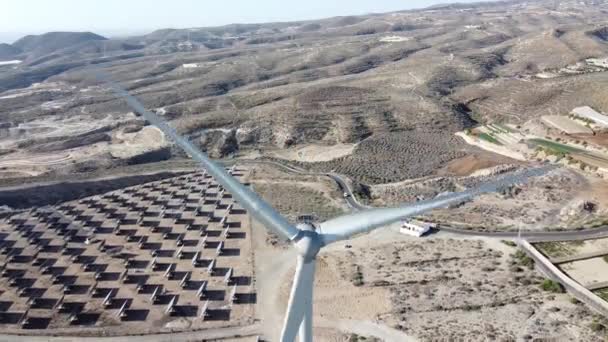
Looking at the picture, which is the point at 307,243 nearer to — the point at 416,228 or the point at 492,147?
the point at 416,228

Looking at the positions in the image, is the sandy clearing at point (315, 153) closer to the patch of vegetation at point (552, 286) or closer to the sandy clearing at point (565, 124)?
the sandy clearing at point (565, 124)

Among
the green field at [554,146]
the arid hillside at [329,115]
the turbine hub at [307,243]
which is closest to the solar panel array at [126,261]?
the turbine hub at [307,243]

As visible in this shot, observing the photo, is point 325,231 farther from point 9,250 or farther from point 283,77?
point 283,77

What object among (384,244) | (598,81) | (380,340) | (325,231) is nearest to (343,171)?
(384,244)

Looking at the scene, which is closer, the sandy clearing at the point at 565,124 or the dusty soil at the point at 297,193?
the dusty soil at the point at 297,193

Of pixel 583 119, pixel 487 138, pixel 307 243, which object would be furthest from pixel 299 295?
pixel 583 119

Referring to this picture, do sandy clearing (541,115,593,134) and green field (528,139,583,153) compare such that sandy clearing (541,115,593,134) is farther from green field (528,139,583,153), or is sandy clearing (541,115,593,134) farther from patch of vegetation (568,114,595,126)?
green field (528,139,583,153)

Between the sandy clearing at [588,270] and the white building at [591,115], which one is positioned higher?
the white building at [591,115]
